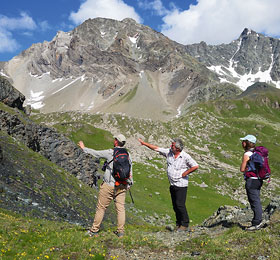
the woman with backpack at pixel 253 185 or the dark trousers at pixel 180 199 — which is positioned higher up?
the woman with backpack at pixel 253 185

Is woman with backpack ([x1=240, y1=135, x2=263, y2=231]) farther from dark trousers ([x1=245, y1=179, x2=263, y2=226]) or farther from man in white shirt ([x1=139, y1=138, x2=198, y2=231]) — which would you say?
man in white shirt ([x1=139, y1=138, x2=198, y2=231])

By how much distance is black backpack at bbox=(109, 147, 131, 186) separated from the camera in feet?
37.7

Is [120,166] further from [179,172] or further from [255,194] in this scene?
[255,194]

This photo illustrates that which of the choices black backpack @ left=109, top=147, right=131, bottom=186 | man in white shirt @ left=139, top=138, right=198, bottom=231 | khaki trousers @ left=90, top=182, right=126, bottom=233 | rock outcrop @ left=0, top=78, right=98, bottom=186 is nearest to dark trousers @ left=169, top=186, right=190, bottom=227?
man in white shirt @ left=139, top=138, right=198, bottom=231

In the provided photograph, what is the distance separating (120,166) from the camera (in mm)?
11516

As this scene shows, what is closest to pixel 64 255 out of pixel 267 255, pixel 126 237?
pixel 126 237

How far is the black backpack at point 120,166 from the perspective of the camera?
37.7 ft

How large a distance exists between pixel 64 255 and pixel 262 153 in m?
9.95

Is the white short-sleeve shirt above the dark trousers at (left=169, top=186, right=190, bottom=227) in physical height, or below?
above

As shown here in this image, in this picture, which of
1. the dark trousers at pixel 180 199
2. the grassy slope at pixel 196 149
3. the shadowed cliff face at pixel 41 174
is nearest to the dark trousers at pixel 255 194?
the dark trousers at pixel 180 199

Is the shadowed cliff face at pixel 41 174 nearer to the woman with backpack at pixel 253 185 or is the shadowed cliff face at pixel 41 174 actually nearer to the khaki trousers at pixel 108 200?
the khaki trousers at pixel 108 200

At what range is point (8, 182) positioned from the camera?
741 inches

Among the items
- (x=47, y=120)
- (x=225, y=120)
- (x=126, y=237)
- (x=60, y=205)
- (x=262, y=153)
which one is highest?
(x=225, y=120)

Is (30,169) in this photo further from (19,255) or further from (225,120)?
(225,120)
